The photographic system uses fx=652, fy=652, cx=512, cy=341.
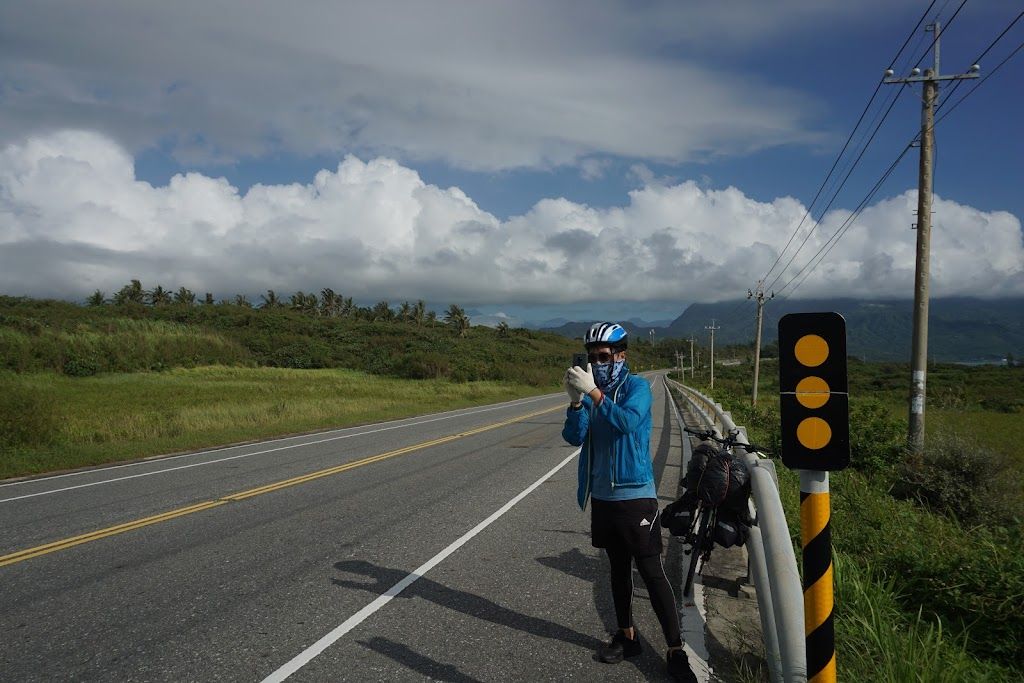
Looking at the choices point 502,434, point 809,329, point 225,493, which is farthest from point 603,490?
point 502,434

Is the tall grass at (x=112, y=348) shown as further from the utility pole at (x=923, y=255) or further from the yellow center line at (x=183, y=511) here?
the utility pole at (x=923, y=255)

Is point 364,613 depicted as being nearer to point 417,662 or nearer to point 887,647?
point 417,662

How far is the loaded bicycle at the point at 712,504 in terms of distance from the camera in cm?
477

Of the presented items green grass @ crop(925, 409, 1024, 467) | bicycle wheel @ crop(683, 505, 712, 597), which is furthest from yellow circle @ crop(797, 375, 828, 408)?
green grass @ crop(925, 409, 1024, 467)

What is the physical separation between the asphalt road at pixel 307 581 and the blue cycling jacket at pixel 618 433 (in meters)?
1.22

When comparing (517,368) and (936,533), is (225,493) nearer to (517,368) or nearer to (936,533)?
(936,533)

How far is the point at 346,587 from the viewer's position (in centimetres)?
545

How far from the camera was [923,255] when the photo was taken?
13320 millimetres

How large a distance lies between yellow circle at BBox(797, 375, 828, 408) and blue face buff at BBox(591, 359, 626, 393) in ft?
4.65

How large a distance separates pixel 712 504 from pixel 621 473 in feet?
4.16

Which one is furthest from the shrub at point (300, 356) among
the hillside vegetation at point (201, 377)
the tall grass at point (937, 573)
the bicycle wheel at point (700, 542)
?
the bicycle wheel at point (700, 542)

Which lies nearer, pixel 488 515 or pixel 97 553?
pixel 97 553

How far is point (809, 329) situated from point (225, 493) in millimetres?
9030

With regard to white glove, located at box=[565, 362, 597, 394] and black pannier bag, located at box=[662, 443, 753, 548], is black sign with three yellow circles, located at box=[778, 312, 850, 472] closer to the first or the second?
white glove, located at box=[565, 362, 597, 394]
